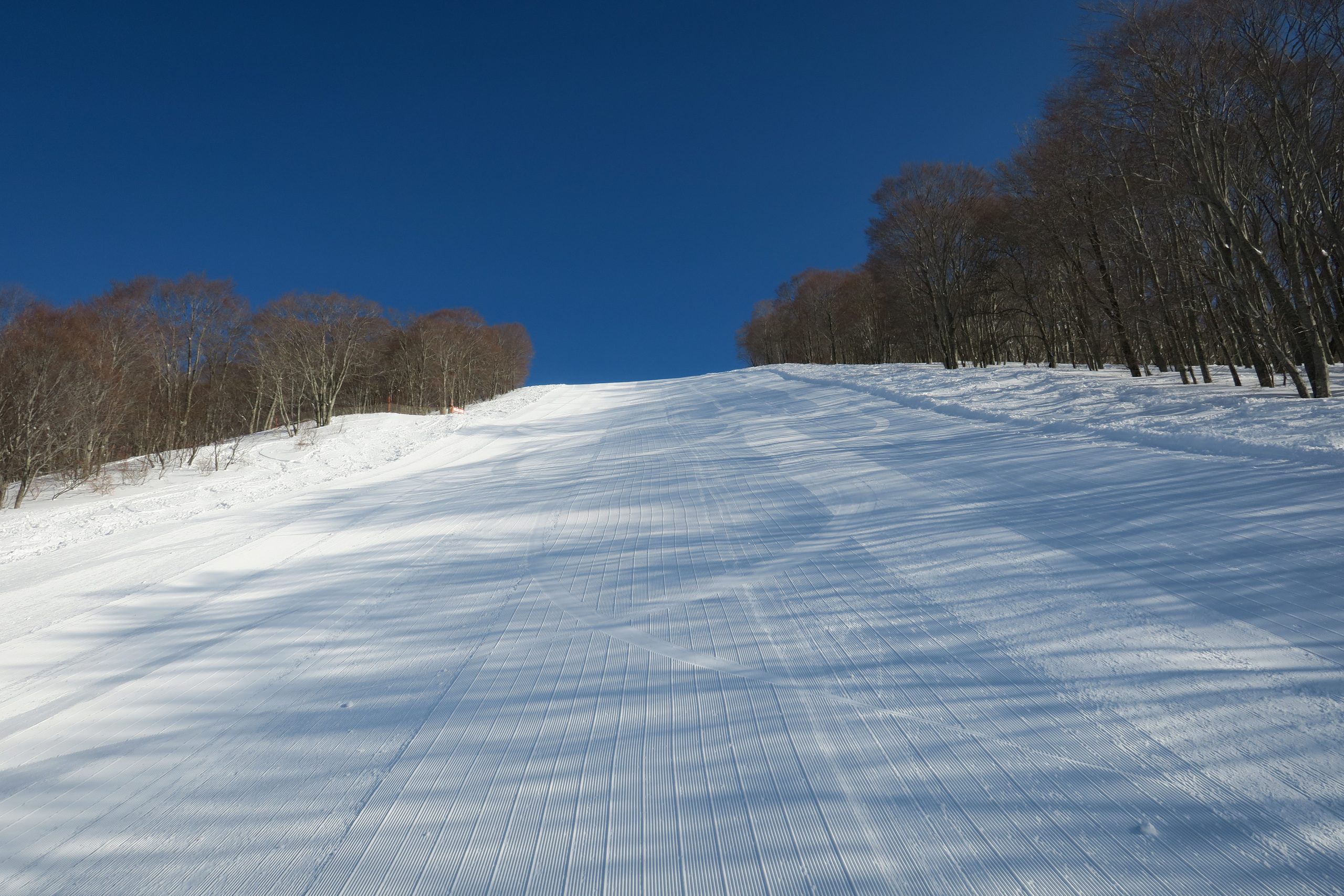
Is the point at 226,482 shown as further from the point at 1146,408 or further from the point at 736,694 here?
the point at 1146,408

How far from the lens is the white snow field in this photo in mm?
2037

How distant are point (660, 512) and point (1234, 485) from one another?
18.2 ft

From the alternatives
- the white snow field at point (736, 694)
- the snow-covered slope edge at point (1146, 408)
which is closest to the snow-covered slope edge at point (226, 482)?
the white snow field at point (736, 694)

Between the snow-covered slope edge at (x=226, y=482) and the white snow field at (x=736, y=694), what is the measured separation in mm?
1524

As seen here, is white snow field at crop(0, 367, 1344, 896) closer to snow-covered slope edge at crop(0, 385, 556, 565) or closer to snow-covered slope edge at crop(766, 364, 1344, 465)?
snow-covered slope edge at crop(766, 364, 1344, 465)

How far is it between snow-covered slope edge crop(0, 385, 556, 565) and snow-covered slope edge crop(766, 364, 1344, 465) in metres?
13.0

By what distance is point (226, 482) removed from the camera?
1126 cm

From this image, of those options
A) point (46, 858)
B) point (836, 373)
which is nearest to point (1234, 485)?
point (46, 858)

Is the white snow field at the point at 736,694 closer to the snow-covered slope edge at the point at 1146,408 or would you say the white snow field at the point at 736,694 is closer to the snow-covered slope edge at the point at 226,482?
the snow-covered slope edge at the point at 1146,408

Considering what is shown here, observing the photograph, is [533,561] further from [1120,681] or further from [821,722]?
[1120,681]

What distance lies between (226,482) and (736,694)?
12617mm

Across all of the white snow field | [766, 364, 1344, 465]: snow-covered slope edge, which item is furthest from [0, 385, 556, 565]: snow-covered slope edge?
[766, 364, 1344, 465]: snow-covered slope edge

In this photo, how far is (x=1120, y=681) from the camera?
272 centimetres

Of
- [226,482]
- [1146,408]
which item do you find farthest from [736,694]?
[226,482]
